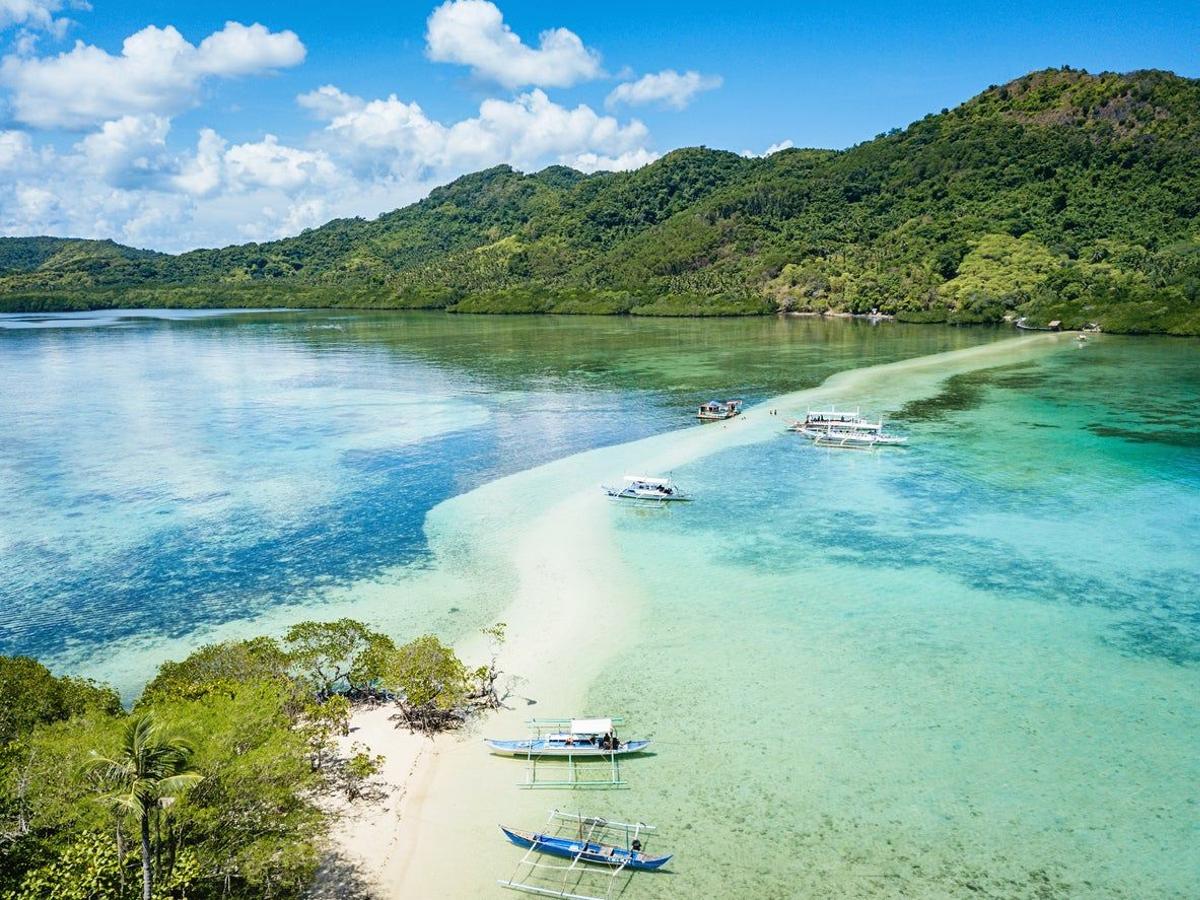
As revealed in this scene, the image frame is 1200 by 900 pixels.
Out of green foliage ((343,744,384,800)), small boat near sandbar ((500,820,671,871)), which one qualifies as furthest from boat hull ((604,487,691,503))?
small boat near sandbar ((500,820,671,871))

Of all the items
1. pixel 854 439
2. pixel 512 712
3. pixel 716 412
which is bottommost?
pixel 512 712

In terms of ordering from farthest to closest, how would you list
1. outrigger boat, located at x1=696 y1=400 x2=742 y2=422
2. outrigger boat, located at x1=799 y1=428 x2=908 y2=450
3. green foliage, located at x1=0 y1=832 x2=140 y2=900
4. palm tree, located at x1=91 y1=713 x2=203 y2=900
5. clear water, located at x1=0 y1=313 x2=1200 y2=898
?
outrigger boat, located at x1=696 y1=400 x2=742 y2=422 < outrigger boat, located at x1=799 y1=428 x2=908 y2=450 < clear water, located at x1=0 y1=313 x2=1200 y2=898 < green foliage, located at x1=0 y1=832 x2=140 y2=900 < palm tree, located at x1=91 y1=713 x2=203 y2=900

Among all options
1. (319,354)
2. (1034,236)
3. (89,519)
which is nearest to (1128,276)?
(1034,236)

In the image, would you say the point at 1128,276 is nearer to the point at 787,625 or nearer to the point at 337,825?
the point at 787,625

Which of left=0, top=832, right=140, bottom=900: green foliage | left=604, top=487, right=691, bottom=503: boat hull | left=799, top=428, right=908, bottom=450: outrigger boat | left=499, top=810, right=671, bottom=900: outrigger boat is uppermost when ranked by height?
left=799, top=428, right=908, bottom=450: outrigger boat

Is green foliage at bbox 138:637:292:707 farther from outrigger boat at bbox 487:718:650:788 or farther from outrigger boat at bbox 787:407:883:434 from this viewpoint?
outrigger boat at bbox 787:407:883:434

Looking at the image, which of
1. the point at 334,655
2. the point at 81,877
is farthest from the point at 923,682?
the point at 81,877

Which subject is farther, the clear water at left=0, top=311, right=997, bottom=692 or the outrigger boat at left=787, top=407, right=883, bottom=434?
the outrigger boat at left=787, top=407, right=883, bottom=434

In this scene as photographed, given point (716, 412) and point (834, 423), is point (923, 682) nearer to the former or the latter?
point (834, 423)
